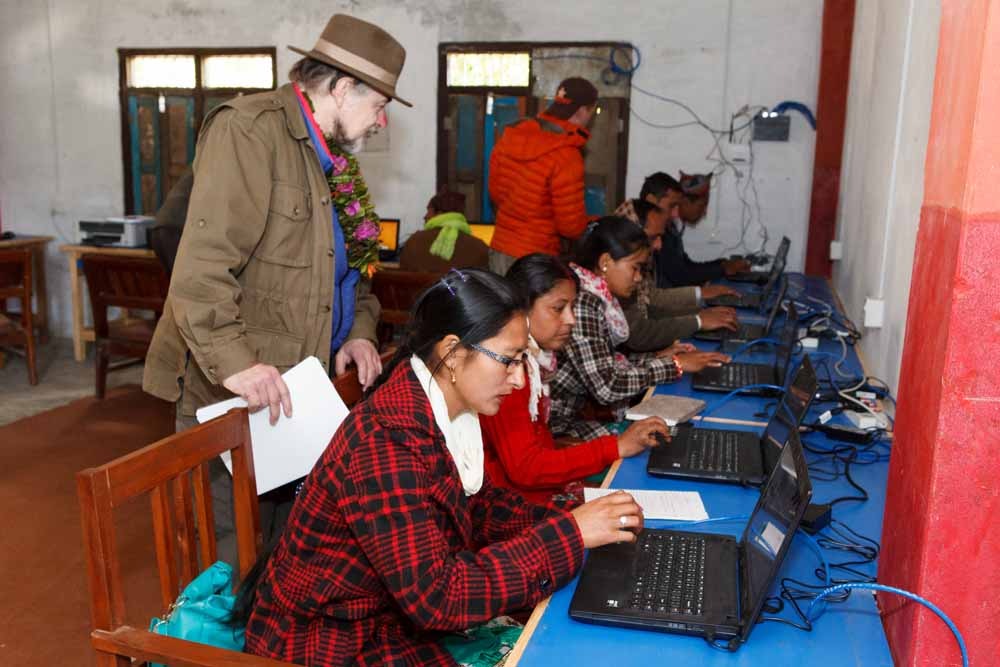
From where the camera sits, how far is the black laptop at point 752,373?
269cm

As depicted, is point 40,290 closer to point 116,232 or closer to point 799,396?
point 116,232

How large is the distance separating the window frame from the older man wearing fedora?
441 centimetres

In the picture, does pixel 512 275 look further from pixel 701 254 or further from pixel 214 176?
pixel 701 254

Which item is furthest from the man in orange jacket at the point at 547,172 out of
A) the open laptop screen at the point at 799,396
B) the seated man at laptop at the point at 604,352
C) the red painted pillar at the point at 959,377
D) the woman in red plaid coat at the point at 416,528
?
the red painted pillar at the point at 959,377

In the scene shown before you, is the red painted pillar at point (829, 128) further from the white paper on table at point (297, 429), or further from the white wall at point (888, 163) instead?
the white paper on table at point (297, 429)

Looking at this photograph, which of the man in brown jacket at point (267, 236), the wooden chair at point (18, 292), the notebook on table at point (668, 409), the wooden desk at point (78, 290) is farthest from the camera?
the wooden desk at point (78, 290)

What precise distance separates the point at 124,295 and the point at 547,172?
2387 mm

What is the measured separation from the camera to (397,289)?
441 cm

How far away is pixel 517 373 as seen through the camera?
5.00 feet

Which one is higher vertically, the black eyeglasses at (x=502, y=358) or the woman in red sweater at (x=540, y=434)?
the black eyeglasses at (x=502, y=358)

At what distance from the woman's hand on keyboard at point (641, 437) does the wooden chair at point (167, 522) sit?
829 mm

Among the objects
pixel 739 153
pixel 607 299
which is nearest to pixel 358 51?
pixel 607 299

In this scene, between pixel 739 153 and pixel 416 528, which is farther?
pixel 739 153

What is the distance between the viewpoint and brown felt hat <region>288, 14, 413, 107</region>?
192cm
